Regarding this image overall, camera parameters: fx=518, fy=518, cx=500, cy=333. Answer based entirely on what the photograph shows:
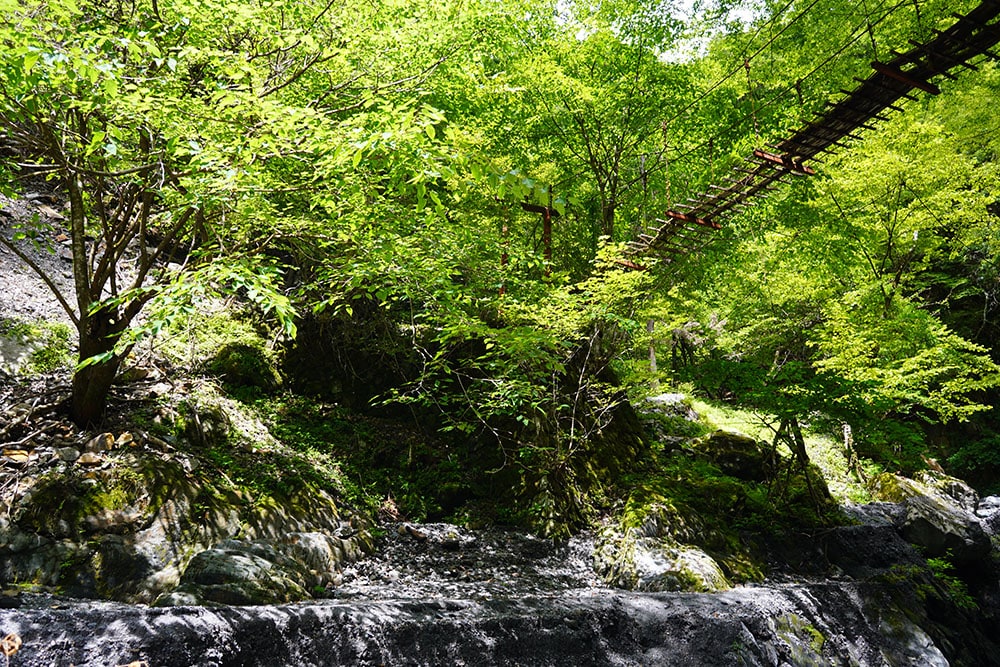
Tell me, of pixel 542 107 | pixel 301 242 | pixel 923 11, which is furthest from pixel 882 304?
pixel 301 242

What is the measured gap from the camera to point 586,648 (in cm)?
355

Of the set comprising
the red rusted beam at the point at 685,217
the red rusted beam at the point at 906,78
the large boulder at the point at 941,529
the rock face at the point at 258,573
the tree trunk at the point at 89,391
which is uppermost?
the red rusted beam at the point at 906,78

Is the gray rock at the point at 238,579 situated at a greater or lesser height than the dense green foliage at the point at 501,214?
lesser

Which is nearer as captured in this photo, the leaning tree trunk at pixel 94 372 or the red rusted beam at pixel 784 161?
the leaning tree trunk at pixel 94 372

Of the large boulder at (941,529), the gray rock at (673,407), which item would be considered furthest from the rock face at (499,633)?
the gray rock at (673,407)

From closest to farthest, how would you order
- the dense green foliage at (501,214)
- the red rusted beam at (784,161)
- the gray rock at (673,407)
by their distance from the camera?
the dense green foliage at (501,214)
the red rusted beam at (784,161)
the gray rock at (673,407)

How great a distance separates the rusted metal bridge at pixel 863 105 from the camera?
453 cm

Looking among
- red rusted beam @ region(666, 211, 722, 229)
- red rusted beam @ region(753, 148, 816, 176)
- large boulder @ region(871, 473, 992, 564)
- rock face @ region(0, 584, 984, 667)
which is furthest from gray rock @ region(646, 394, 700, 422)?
rock face @ region(0, 584, 984, 667)

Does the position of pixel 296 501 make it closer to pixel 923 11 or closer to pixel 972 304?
pixel 923 11

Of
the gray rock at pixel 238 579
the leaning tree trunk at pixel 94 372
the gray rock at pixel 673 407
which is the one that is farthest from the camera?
the gray rock at pixel 673 407

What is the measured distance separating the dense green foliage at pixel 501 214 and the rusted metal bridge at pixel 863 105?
3.60 feet

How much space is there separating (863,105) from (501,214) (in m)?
4.53

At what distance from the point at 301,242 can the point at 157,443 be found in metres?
2.26

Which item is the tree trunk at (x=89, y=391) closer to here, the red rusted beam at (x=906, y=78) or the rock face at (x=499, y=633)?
the rock face at (x=499, y=633)
